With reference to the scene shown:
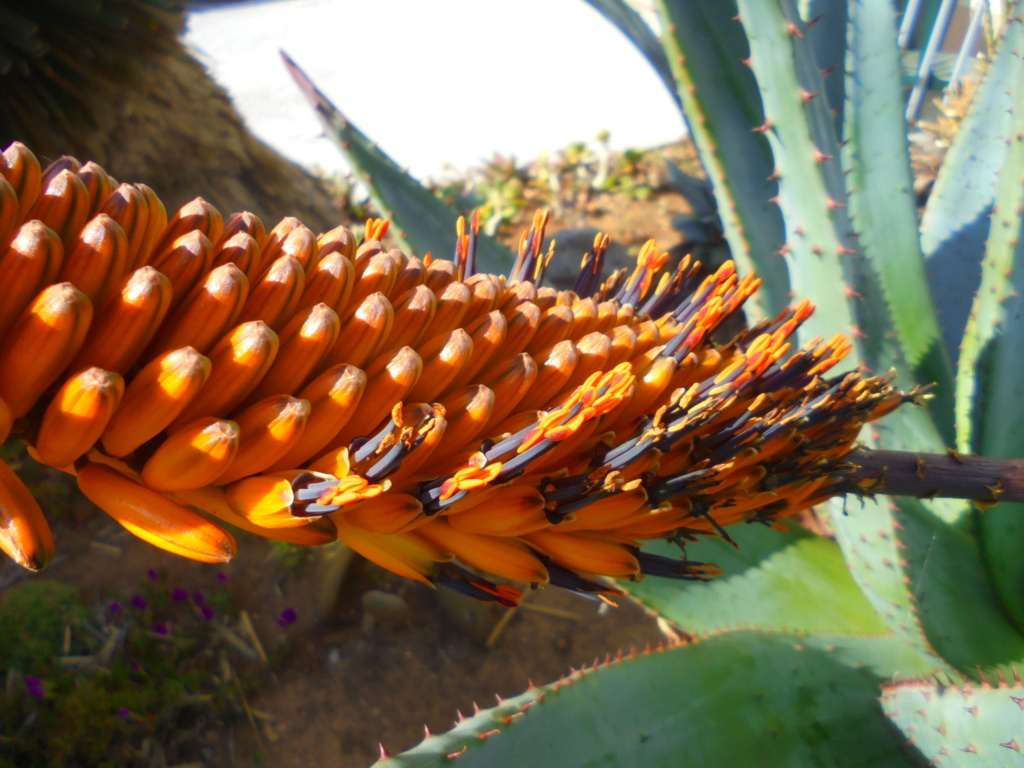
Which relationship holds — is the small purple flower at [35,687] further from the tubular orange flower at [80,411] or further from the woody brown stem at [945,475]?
the woody brown stem at [945,475]

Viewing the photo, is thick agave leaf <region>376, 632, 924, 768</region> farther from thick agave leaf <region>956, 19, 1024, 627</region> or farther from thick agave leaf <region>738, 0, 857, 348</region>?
thick agave leaf <region>738, 0, 857, 348</region>

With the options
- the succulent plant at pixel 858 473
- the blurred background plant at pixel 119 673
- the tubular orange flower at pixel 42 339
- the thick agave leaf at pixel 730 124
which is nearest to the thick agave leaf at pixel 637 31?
the succulent plant at pixel 858 473

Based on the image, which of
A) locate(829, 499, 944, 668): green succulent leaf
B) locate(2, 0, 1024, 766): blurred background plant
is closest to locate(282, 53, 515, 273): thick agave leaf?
locate(2, 0, 1024, 766): blurred background plant

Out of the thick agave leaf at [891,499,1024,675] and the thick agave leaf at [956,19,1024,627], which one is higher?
the thick agave leaf at [956,19,1024,627]

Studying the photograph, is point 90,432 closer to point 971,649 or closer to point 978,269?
point 971,649

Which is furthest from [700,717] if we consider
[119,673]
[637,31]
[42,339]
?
[119,673]

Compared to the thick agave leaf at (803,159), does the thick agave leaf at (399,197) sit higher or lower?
lower

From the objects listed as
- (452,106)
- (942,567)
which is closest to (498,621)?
(942,567)
